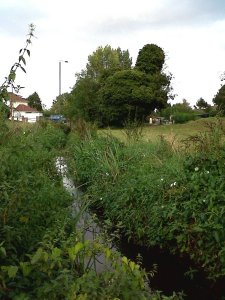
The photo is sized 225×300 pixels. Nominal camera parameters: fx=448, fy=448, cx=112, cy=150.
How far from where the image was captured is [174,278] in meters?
5.68

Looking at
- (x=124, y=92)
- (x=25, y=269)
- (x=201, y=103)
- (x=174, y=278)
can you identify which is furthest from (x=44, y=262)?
(x=201, y=103)

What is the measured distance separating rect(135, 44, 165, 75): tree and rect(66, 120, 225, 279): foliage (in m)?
36.0

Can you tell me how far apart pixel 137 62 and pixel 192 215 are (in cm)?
4058

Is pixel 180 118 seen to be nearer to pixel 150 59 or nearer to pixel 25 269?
pixel 150 59

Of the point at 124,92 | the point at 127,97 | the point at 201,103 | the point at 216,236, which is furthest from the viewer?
the point at 201,103

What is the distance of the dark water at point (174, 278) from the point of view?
5172mm

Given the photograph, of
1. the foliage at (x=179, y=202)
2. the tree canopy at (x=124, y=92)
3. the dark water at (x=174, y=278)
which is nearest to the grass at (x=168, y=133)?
the foliage at (x=179, y=202)

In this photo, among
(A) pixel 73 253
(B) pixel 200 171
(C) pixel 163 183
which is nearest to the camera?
(A) pixel 73 253

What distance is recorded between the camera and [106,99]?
4022cm

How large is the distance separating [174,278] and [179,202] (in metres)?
0.96

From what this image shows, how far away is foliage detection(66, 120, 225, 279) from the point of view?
514 cm

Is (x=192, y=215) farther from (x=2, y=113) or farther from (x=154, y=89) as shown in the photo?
(x=154, y=89)

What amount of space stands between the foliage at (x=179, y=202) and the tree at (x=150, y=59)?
36.0 metres

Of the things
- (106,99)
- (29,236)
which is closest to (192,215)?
(29,236)
